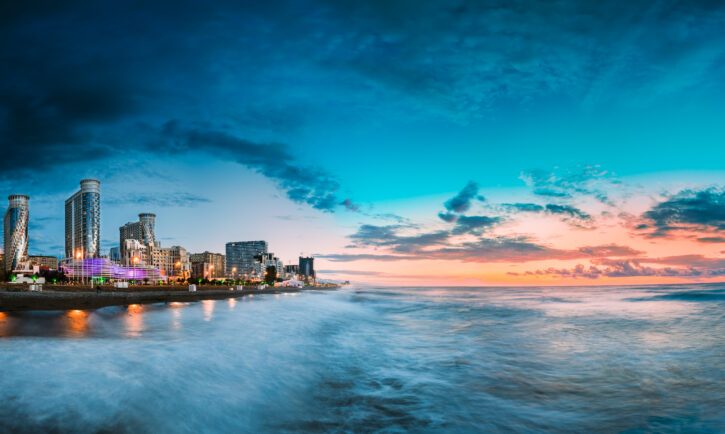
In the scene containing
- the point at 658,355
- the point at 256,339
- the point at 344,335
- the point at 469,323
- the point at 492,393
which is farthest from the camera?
the point at 469,323

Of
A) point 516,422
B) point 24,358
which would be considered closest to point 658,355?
point 516,422

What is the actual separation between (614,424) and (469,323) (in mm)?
19072

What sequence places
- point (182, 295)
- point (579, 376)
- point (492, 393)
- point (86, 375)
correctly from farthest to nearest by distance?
point (182, 295)
point (579, 376)
point (492, 393)
point (86, 375)

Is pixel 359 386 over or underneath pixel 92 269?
underneath

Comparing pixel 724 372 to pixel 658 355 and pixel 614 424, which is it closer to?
pixel 658 355

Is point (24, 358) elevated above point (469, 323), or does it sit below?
above

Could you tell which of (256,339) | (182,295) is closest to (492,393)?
(256,339)

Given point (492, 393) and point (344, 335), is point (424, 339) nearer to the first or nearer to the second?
point (344, 335)

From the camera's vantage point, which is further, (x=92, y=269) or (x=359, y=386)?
(x=92, y=269)

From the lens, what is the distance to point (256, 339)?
18.4 meters

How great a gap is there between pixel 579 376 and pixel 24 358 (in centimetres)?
1495

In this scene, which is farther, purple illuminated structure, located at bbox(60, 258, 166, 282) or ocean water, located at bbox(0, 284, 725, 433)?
purple illuminated structure, located at bbox(60, 258, 166, 282)

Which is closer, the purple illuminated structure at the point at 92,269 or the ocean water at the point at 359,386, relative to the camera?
the ocean water at the point at 359,386

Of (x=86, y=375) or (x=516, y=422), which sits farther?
(x=86, y=375)
